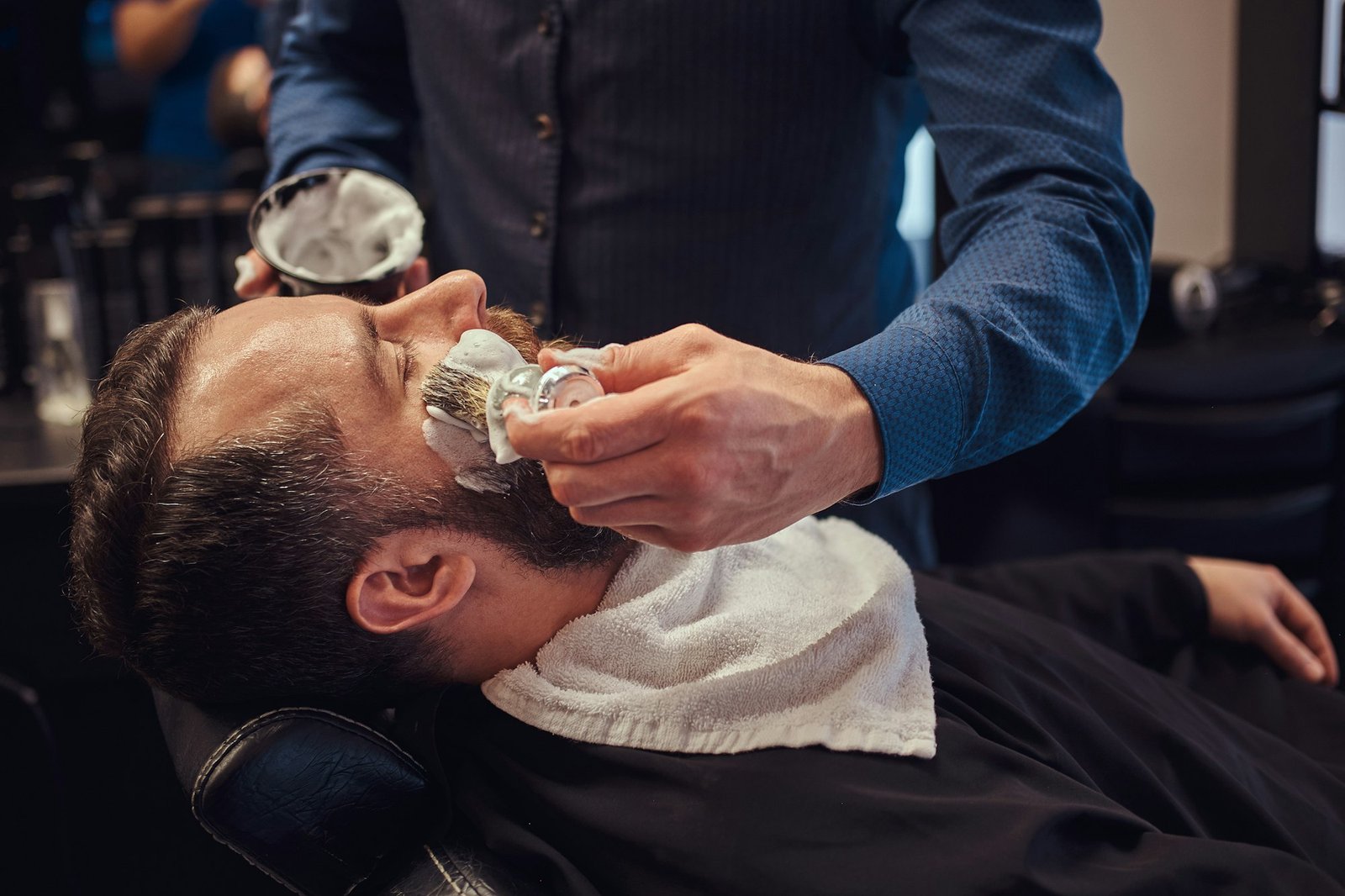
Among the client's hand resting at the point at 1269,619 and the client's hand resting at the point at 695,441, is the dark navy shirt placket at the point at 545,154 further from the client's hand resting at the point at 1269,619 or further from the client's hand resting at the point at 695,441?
the client's hand resting at the point at 1269,619

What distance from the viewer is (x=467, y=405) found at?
1.07 metres

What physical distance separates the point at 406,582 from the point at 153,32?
9.39ft

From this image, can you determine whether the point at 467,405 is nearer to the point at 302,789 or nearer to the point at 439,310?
the point at 439,310

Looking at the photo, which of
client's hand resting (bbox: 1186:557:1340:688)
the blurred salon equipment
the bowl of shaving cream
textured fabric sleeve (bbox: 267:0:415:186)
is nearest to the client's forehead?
the bowl of shaving cream

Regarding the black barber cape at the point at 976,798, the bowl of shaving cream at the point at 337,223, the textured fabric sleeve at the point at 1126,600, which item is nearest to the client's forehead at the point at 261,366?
the bowl of shaving cream at the point at 337,223

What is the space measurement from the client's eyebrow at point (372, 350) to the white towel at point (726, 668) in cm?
32

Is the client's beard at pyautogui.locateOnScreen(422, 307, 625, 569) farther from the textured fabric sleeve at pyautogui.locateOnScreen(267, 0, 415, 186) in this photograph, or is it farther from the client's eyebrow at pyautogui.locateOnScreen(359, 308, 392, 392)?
the textured fabric sleeve at pyautogui.locateOnScreen(267, 0, 415, 186)

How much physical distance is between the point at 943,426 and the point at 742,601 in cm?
33

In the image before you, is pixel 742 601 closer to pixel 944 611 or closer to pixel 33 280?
pixel 944 611

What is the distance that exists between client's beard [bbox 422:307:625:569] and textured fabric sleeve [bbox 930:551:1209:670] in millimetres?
645

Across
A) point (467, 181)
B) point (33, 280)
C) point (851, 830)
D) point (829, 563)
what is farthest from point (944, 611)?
point (33, 280)

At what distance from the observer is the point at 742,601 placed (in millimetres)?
1216

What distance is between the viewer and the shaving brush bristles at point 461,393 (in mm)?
1058

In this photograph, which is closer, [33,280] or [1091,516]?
[33,280]
